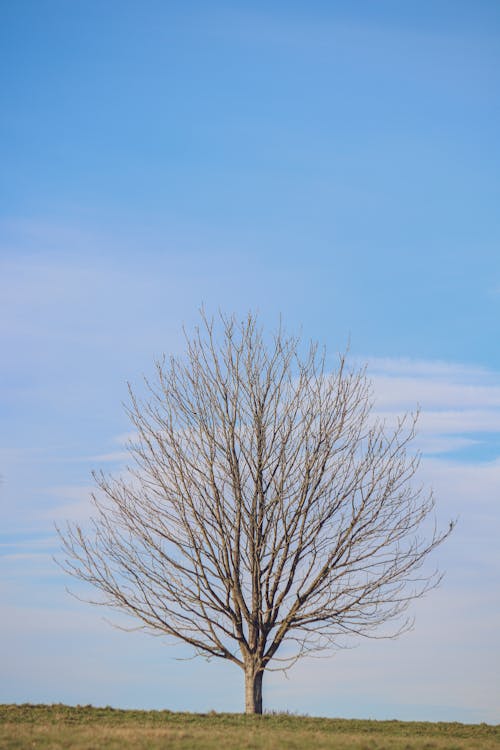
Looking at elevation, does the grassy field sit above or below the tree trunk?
below

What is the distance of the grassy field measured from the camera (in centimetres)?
1289

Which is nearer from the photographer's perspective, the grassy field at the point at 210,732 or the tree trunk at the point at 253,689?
the grassy field at the point at 210,732

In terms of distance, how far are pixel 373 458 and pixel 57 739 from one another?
384 inches

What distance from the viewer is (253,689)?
1792cm

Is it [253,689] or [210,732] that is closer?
[210,732]

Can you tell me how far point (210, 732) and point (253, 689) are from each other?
396 centimetres

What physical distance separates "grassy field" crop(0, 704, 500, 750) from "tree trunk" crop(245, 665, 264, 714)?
0.70m

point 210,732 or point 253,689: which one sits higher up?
point 253,689

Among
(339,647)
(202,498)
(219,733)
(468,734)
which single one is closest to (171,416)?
(202,498)

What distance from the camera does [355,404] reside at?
65.6ft

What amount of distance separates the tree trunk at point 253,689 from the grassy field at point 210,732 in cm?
70

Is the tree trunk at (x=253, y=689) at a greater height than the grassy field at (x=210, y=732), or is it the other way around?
the tree trunk at (x=253, y=689)

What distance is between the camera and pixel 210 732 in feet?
46.3

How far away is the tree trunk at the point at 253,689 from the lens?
17.8 meters
